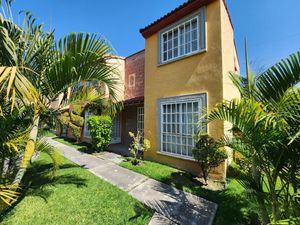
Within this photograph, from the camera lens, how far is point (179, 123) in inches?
313

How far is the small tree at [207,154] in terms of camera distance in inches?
237

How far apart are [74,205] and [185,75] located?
6.69 m

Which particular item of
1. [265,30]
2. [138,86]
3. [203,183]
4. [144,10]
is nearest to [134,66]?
[138,86]

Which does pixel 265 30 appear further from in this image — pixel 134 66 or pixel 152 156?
pixel 134 66

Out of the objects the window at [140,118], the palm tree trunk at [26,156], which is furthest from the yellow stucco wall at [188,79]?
the palm tree trunk at [26,156]

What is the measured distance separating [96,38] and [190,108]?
4.88 metres

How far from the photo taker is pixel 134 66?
14273 mm

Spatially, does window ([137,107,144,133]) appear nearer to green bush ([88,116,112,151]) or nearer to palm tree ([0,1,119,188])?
green bush ([88,116,112,151])

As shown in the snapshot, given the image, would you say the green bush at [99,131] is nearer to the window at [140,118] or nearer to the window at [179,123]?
the window at [140,118]

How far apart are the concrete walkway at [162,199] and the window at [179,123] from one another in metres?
2.17

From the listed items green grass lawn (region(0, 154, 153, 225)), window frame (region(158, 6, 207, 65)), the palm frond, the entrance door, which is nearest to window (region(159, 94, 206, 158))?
window frame (region(158, 6, 207, 65))

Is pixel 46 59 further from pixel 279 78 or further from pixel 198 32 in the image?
pixel 198 32

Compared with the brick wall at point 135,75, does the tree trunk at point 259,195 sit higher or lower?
lower

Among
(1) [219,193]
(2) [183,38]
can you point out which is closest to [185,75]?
(2) [183,38]
